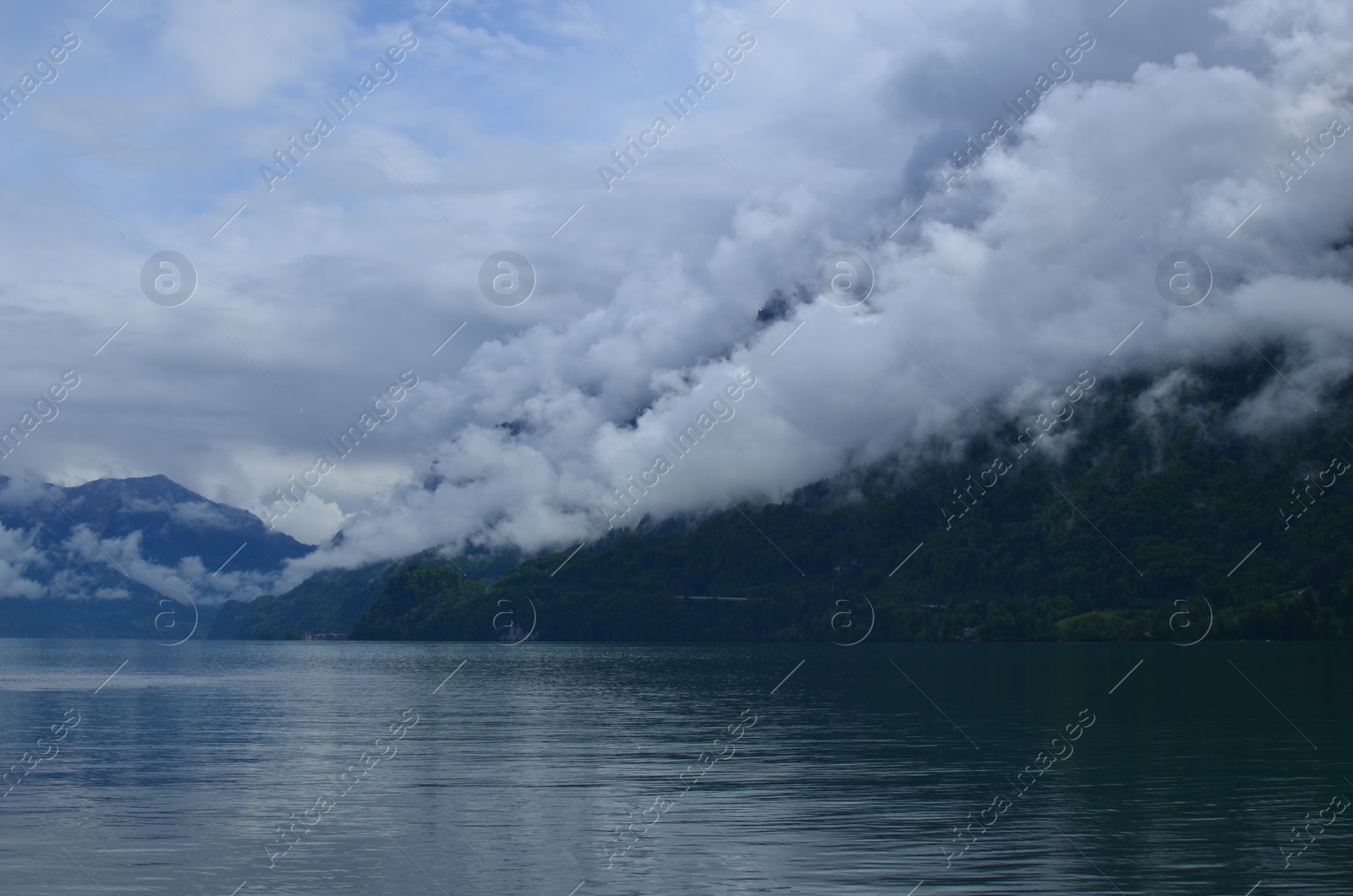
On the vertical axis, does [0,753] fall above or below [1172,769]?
above

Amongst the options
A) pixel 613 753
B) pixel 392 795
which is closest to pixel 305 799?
pixel 392 795

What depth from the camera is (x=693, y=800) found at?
5459 centimetres

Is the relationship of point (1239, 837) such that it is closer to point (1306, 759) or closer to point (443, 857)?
point (1306, 759)

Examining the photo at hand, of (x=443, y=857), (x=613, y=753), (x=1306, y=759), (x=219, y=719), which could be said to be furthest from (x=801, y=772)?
(x=219, y=719)

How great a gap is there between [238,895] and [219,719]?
74527mm

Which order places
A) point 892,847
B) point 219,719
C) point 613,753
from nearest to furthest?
point 892,847, point 613,753, point 219,719

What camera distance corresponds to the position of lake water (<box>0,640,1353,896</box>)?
131 feet

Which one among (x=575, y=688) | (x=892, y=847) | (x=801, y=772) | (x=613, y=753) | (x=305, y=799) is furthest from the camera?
(x=575, y=688)

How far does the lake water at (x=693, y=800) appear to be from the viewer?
131 ft

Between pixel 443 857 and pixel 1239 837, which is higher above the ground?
pixel 443 857

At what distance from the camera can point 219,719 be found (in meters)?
106

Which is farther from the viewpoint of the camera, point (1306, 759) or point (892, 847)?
point (1306, 759)

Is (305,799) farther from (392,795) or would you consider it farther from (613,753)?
(613,753)

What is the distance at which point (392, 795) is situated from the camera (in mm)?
57031
